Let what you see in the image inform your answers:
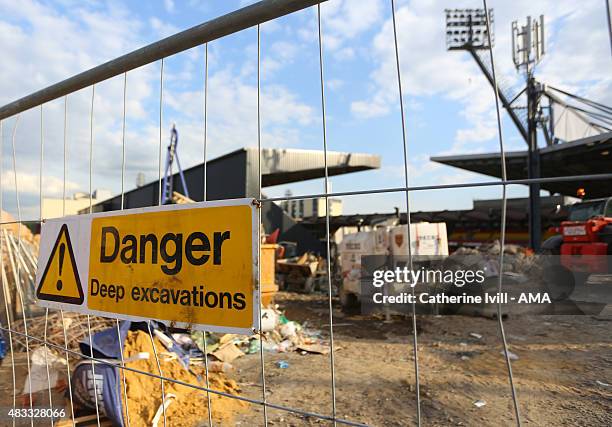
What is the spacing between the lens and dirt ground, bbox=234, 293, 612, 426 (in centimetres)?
365

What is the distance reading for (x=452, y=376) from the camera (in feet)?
15.3

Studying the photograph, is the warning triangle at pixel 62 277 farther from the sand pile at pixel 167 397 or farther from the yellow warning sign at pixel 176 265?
the sand pile at pixel 167 397

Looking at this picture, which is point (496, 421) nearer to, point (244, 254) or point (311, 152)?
point (244, 254)

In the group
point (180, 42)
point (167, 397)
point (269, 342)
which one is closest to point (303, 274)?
point (269, 342)

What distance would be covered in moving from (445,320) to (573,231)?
4.87m

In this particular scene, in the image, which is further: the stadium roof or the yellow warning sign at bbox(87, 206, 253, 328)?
the stadium roof

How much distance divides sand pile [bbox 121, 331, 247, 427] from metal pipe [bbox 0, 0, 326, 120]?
2.28m

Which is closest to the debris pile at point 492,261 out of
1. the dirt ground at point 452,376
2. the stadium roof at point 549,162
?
the dirt ground at point 452,376

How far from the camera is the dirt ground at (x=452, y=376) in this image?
3650 millimetres

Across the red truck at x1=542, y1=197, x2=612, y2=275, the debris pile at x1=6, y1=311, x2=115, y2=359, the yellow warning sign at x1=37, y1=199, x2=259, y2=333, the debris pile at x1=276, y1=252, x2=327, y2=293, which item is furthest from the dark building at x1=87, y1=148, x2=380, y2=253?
the yellow warning sign at x1=37, y1=199, x2=259, y2=333

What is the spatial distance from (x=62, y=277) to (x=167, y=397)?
177 cm

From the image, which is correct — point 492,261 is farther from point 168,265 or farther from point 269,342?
point 168,265

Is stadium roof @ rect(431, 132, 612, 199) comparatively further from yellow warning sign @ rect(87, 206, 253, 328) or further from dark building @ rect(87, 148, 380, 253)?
yellow warning sign @ rect(87, 206, 253, 328)

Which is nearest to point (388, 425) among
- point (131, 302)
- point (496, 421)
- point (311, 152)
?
point (496, 421)
